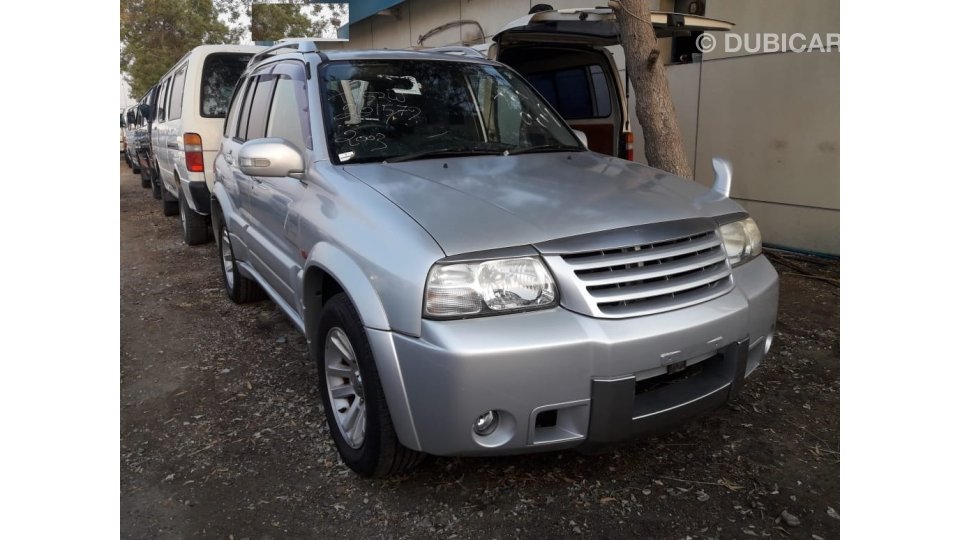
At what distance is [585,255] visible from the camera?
2283 mm

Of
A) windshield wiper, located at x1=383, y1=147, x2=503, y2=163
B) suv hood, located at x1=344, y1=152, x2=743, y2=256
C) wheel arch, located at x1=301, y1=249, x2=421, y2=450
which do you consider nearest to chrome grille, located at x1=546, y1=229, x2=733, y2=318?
suv hood, located at x1=344, y1=152, x2=743, y2=256

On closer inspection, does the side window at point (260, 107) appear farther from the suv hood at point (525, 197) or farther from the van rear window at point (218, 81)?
the van rear window at point (218, 81)

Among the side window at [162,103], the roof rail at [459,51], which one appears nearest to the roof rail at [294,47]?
the roof rail at [459,51]

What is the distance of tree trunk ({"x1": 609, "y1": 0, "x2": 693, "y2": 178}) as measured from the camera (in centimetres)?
495

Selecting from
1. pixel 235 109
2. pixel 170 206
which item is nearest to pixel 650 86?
pixel 235 109

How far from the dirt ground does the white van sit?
319 centimetres

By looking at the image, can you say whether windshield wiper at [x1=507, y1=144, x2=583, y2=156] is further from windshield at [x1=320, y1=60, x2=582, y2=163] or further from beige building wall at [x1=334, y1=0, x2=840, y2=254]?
beige building wall at [x1=334, y1=0, x2=840, y2=254]

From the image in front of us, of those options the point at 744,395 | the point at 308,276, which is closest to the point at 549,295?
the point at 308,276

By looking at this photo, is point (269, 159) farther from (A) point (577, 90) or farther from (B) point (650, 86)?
(A) point (577, 90)

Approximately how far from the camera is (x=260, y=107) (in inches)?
170

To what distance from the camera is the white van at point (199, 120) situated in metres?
6.81

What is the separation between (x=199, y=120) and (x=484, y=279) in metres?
5.75

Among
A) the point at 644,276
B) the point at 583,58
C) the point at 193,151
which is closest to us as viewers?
the point at 644,276

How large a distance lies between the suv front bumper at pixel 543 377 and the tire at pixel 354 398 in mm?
116
